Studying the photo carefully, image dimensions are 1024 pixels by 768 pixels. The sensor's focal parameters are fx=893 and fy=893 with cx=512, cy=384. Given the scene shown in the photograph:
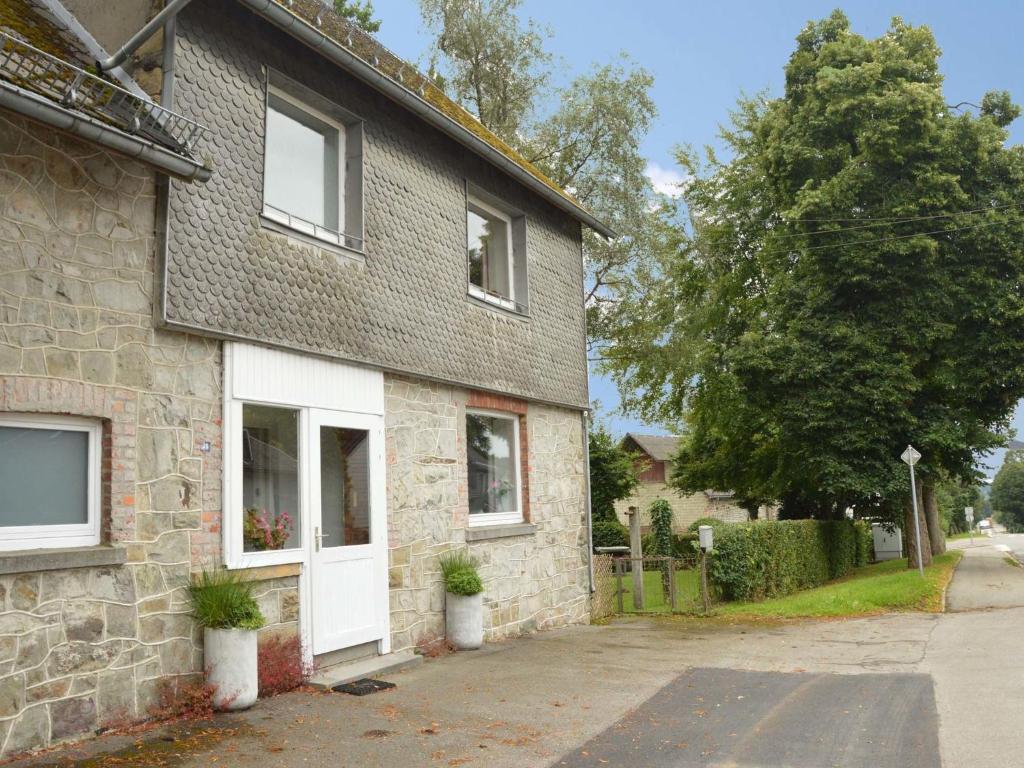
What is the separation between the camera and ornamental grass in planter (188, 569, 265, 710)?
6.66 meters

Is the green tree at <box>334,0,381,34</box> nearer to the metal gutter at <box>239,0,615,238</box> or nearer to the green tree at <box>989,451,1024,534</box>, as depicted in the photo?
the metal gutter at <box>239,0,615,238</box>

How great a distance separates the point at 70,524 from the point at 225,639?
1.41 m

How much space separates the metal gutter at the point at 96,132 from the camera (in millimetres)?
5355

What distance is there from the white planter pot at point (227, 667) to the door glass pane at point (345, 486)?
1.70 m

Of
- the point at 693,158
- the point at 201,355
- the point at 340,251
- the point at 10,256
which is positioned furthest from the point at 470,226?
the point at 693,158

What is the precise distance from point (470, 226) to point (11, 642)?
25.6 ft

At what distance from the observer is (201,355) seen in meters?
7.13

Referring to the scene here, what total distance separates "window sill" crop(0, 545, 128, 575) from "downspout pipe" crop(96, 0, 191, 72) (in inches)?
141

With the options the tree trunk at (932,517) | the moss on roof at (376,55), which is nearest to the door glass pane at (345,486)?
the moss on roof at (376,55)

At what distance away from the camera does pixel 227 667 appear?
6.66 m

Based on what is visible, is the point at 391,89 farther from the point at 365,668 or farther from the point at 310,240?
the point at 365,668

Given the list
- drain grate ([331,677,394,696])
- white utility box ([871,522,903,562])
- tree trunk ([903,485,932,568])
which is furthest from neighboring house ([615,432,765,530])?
drain grate ([331,677,394,696])

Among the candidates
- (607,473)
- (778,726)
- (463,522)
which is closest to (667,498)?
(607,473)

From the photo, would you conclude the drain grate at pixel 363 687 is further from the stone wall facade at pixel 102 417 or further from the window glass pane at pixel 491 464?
the window glass pane at pixel 491 464
